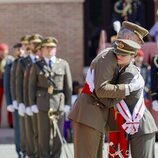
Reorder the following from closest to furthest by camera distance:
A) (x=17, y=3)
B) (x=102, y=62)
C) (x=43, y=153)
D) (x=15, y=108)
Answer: (x=102, y=62) → (x=43, y=153) → (x=15, y=108) → (x=17, y=3)

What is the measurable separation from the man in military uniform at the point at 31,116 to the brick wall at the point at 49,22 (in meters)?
5.33

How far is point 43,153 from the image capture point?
11.0 metres

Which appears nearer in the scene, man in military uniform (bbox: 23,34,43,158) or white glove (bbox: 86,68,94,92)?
white glove (bbox: 86,68,94,92)

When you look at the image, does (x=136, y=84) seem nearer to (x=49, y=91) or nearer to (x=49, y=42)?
(x=49, y=91)

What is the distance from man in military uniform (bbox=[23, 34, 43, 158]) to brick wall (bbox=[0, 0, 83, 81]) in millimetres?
5328

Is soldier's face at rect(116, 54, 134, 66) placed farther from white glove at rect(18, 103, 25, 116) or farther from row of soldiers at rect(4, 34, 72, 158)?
white glove at rect(18, 103, 25, 116)

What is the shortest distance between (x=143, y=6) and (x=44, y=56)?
291 inches

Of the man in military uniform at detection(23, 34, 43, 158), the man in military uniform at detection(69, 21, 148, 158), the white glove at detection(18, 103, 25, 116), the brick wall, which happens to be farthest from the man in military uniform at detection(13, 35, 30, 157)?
the brick wall

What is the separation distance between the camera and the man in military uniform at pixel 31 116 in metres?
11.4

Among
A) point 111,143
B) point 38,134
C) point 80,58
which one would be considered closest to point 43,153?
point 38,134

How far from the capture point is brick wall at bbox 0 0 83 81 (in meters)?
17.2

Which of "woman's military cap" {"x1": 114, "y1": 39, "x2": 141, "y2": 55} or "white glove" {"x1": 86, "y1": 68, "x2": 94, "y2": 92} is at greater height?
"woman's military cap" {"x1": 114, "y1": 39, "x2": 141, "y2": 55}

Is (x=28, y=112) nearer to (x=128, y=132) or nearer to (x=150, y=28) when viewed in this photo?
(x=128, y=132)

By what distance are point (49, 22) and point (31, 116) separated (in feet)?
19.6
